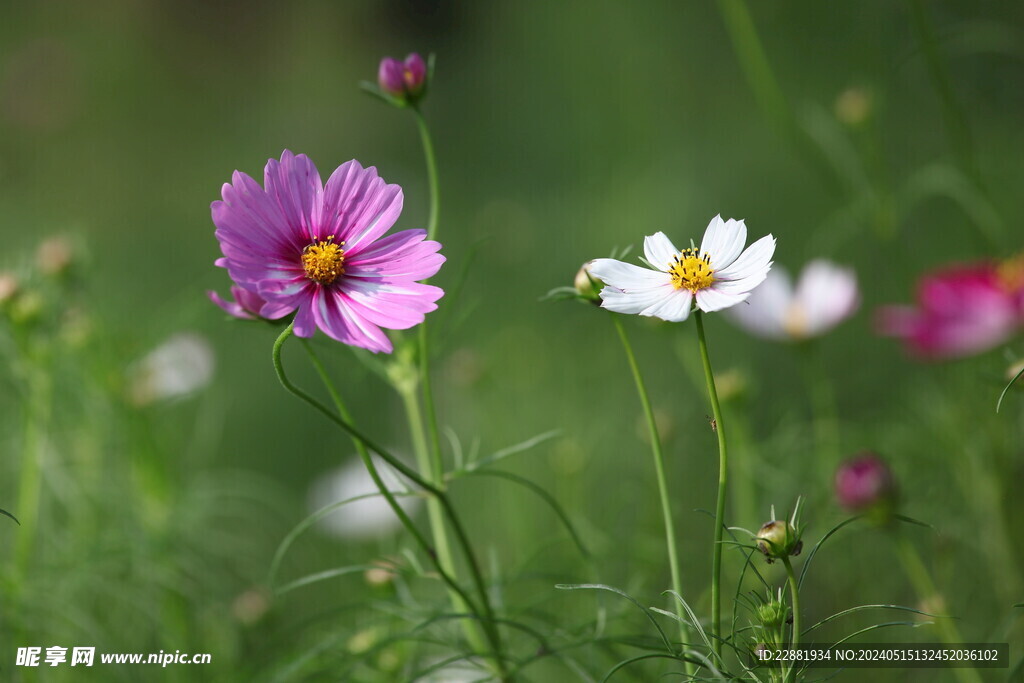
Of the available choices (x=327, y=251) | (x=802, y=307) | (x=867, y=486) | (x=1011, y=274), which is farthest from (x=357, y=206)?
(x=1011, y=274)

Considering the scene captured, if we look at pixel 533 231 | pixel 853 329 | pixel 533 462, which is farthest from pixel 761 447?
pixel 533 231

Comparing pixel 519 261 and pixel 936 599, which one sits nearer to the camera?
pixel 936 599

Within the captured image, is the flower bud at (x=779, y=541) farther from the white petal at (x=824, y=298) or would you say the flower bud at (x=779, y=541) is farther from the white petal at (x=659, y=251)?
the white petal at (x=824, y=298)

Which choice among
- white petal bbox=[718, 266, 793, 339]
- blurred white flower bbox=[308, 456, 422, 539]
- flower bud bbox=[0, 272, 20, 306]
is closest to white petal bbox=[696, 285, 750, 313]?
white petal bbox=[718, 266, 793, 339]

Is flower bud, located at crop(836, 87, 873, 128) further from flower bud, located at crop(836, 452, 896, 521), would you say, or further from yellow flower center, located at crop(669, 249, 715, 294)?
yellow flower center, located at crop(669, 249, 715, 294)

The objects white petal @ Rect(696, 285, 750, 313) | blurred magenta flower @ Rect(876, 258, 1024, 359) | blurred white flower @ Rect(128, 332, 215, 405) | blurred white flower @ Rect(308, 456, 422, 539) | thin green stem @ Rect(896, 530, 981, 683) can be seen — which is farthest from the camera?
blurred white flower @ Rect(308, 456, 422, 539)

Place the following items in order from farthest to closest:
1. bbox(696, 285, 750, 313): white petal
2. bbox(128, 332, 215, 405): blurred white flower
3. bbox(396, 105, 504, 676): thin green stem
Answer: bbox(128, 332, 215, 405): blurred white flower < bbox(396, 105, 504, 676): thin green stem < bbox(696, 285, 750, 313): white petal

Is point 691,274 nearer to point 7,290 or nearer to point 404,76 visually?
point 404,76
